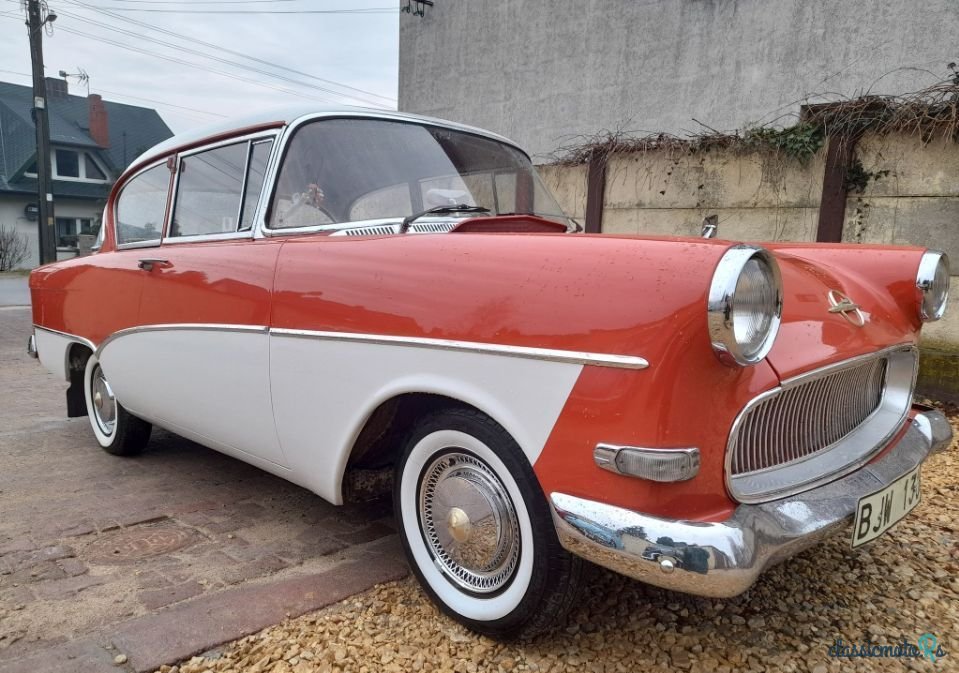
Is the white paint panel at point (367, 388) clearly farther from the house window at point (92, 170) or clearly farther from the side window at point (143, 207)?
the house window at point (92, 170)

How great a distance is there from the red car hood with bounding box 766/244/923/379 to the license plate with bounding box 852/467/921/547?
384 mm

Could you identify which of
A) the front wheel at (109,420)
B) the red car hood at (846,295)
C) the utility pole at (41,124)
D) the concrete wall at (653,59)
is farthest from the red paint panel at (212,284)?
the utility pole at (41,124)

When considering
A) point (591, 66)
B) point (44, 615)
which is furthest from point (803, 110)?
point (591, 66)

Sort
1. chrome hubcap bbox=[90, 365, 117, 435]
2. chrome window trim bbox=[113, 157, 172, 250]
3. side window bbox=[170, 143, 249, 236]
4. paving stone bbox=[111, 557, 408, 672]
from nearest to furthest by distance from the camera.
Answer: paving stone bbox=[111, 557, 408, 672], side window bbox=[170, 143, 249, 236], chrome window trim bbox=[113, 157, 172, 250], chrome hubcap bbox=[90, 365, 117, 435]

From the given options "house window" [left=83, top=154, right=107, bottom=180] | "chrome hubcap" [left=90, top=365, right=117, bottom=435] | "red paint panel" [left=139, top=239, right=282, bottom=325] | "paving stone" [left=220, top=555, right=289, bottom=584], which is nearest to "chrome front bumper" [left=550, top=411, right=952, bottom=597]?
"paving stone" [left=220, top=555, right=289, bottom=584]

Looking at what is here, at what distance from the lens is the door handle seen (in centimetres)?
302

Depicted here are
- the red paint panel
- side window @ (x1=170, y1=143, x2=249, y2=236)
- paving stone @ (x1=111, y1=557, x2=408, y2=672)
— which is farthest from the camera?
side window @ (x1=170, y1=143, x2=249, y2=236)

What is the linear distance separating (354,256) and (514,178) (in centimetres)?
124

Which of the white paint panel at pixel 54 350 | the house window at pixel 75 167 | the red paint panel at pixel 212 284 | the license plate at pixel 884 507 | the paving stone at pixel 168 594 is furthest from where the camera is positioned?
the house window at pixel 75 167

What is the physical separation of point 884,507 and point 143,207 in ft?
11.5

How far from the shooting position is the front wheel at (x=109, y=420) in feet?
12.2

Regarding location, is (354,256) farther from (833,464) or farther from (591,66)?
(591,66)

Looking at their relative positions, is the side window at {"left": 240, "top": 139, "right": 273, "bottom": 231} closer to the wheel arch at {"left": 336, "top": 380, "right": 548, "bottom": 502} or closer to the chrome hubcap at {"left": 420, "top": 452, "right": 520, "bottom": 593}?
the wheel arch at {"left": 336, "top": 380, "right": 548, "bottom": 502}

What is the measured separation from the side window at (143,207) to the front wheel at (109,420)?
2.37 ft
